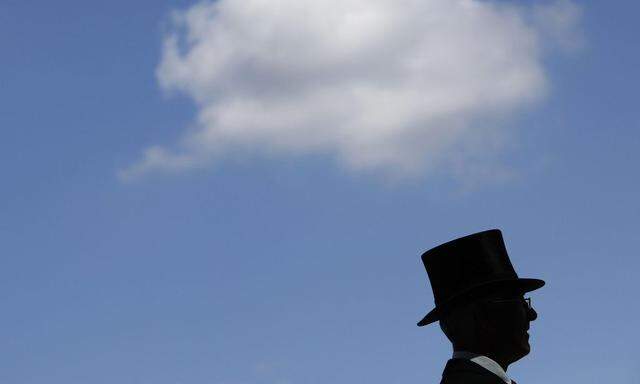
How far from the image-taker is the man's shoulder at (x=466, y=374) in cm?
1062

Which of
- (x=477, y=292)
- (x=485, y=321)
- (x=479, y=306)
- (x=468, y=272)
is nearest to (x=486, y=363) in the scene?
(x=485, y=321)

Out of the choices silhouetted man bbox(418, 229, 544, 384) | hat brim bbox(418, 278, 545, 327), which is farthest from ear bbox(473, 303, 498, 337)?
hat brim bbox(418, 278, 545, 327)

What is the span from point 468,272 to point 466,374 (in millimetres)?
824

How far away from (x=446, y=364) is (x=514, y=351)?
20.5 inches

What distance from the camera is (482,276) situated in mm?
11039

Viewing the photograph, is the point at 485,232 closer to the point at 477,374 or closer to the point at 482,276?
the point at 482,276

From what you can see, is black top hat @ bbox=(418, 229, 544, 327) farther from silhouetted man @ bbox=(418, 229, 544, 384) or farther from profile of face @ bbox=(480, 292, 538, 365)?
profile of face @ bbox=(480, 292, 538, 365)

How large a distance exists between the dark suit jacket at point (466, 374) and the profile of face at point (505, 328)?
205 millimetres

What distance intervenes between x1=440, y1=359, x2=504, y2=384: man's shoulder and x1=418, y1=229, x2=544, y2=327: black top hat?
1.42ft

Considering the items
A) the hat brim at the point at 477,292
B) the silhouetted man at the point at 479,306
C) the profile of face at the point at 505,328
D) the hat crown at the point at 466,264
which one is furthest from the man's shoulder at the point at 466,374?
the hat crown at the point at 466,264

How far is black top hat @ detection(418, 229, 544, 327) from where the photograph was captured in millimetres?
10969

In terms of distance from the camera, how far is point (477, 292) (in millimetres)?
10977

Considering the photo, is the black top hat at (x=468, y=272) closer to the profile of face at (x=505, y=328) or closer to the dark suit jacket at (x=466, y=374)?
the profile of face at (x=505, y=328)

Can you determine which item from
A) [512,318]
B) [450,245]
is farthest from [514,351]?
[450,245]
